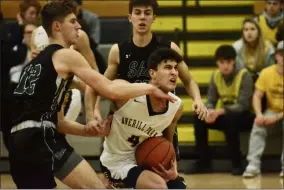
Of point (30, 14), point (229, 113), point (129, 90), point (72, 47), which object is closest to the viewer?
point (129, 90)

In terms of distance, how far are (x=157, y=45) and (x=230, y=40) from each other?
4.44 metres

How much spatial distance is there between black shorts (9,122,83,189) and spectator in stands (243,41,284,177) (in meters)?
4.14

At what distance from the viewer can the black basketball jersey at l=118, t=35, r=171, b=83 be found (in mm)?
6078

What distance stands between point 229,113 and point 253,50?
92 cm

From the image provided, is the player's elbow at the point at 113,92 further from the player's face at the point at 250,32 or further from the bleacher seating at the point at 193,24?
the bleacher seating at the point at 193,24

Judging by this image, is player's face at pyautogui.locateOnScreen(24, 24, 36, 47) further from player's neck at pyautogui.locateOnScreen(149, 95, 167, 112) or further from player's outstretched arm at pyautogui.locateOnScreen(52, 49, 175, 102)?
player's outstretched arm at pyautogui.locateOnScreen(52, 49, 175, 102)

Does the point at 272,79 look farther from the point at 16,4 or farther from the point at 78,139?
the point at 16,4

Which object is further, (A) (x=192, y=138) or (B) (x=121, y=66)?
(A) (x=192, y=138)

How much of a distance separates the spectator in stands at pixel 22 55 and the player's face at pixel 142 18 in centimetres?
357

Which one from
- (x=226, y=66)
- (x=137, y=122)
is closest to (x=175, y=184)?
(x=137, y=122)

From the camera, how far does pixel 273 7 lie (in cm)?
972

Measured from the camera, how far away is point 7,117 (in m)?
9.24

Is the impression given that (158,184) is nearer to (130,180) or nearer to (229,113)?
(130,180)

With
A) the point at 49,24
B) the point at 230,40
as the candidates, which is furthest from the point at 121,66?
the point at 230,40
